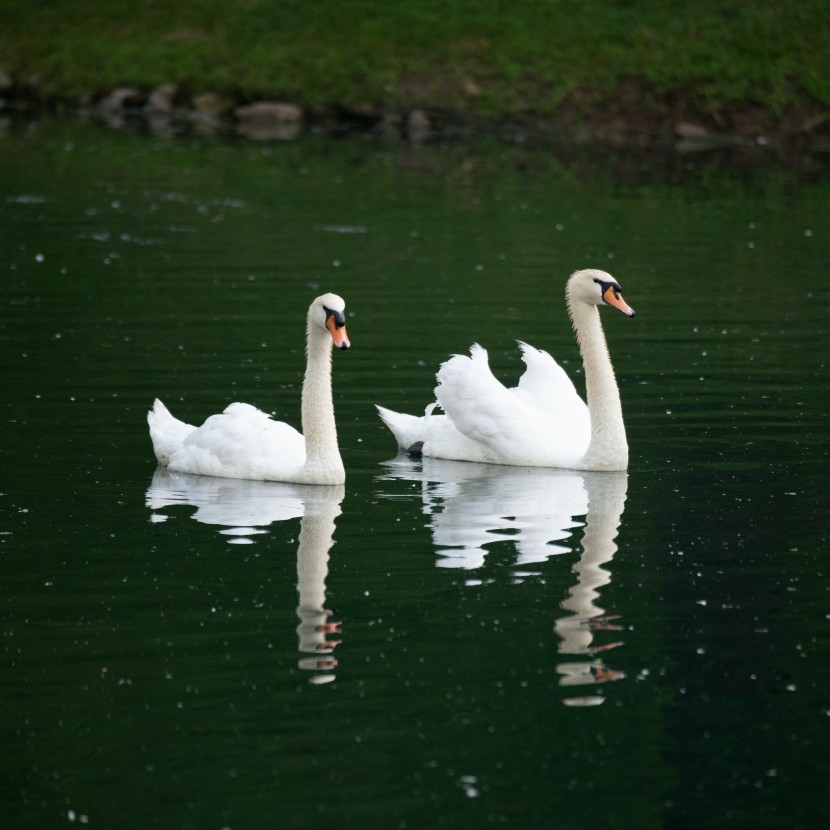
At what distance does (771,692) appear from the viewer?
820cm

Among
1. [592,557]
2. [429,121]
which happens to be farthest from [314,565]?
[429,121]

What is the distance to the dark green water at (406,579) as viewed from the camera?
7293 millimetres

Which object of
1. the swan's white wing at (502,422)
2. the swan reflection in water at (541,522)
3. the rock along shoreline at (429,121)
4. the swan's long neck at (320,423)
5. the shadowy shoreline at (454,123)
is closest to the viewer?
the swan reflection in water at (541,522)

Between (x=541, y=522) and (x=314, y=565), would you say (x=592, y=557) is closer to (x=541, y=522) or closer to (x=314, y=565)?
(x=541, y=522)

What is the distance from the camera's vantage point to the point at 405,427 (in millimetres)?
13797

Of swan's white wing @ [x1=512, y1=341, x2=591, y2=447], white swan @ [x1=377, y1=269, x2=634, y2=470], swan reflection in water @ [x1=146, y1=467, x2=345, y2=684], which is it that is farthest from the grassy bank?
swan reflection in water @ [x1=146, y1=467, x2=345, y2=684]

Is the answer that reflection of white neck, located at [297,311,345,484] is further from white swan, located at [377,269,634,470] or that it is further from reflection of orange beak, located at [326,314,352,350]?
white swan, located at [377,269,634,470]

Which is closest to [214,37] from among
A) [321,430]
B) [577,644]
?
[321,430]

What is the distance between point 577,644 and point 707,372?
7.97m

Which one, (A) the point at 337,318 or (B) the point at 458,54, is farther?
(B) the point at 458,54

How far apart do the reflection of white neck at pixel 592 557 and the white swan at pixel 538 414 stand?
0.38 metres

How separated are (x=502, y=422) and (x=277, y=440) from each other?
5.84 feet

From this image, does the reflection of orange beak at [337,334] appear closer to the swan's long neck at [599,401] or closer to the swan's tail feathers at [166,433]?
the swan's tail feathers at [166,433]

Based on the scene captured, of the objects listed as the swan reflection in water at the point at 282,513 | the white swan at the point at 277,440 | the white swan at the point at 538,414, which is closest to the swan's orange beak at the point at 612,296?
the white swan at the point at 538,414
